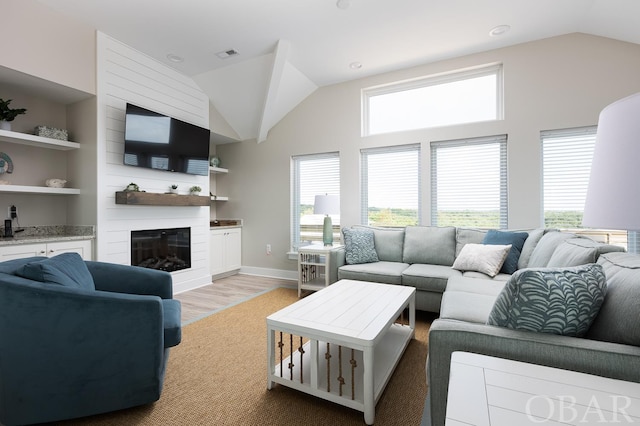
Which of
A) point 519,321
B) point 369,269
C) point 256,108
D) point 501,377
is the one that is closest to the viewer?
point 501,377

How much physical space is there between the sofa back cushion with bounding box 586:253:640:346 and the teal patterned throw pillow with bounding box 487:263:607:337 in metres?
0.03

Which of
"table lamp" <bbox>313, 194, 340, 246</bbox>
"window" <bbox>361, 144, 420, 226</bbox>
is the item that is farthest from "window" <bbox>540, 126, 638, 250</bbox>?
"table lamp" <bbox>313, 194, 340, 246</bbox>

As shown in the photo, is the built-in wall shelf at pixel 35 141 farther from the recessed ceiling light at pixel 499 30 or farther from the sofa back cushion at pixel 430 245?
the recessed ceiling light at pixel 499 30

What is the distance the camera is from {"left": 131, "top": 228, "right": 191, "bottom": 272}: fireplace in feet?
11.4

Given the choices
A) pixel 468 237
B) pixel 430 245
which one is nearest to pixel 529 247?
pixel 468 237

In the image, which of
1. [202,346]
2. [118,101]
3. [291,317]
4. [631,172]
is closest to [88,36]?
[118,101]

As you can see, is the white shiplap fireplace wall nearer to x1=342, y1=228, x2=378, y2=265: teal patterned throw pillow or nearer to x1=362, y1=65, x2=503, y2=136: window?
x1=342, y1=228, x2=378, y2=265: teal patterned throw pillow

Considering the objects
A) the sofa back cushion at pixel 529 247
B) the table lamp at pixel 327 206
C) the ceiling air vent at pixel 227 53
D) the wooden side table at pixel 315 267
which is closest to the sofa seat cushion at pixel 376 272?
the wooden side table at pixel 315 267

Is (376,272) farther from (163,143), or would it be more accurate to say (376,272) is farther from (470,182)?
(163,143)

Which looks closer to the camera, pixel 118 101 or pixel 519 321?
pixel 519 321

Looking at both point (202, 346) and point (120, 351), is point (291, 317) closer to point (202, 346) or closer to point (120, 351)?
point (120, 351)

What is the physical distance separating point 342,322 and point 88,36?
12.2 feet

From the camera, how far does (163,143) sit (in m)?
3.59

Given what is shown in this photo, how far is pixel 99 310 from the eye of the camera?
1.42 meters
